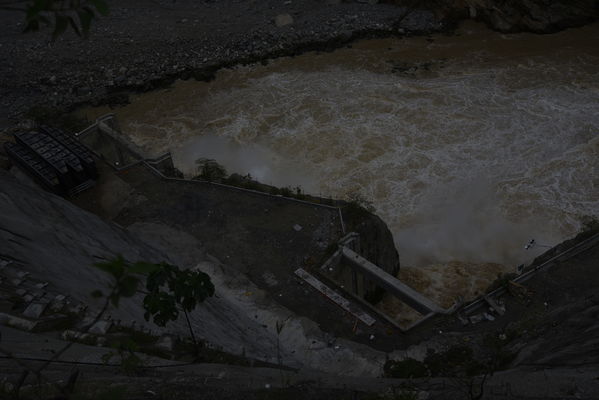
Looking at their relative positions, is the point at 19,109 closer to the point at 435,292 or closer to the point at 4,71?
the point at 4,71

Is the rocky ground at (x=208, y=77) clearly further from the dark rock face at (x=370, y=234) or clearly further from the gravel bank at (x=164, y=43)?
the dark rock face at (x=370, y=234)

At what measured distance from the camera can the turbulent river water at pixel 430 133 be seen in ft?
45.4

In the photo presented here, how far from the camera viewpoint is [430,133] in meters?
16.9

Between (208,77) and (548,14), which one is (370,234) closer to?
(208,77)

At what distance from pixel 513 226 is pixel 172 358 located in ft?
35.7

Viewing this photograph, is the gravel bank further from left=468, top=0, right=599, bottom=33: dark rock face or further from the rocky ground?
left=468, top=0, right=599, bottom=33: dark rock face

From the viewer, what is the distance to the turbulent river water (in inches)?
544

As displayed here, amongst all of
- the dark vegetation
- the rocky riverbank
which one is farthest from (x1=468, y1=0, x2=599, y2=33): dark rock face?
the dark vegetation

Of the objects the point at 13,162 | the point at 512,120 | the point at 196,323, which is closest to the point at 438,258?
the point at 512,120

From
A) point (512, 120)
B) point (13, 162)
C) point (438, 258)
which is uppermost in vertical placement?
point (13, 162)

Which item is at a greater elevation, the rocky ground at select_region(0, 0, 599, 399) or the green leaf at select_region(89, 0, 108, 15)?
the green leaf at select_region(89, 0, 108, 15)

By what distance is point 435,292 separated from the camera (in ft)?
40.2

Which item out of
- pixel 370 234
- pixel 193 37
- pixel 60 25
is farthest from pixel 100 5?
pixel 193 37

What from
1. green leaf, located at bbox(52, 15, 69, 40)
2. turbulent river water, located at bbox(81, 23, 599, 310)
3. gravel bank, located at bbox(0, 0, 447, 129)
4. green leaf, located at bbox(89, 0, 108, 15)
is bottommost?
turbulent river water, located at bbox(81, 23, 599, 310)
